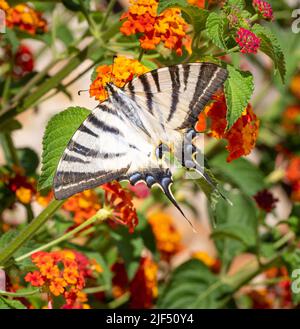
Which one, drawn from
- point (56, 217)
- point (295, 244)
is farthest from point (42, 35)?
point (295, 244)

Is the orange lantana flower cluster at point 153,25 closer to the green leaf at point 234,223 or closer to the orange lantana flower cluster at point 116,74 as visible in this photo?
the orange lantana flower cluster at point 116,74

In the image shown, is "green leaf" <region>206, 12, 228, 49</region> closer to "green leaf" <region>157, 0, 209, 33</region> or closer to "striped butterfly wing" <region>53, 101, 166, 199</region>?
"green leaf" <region>157, 0, 209, 33</region>

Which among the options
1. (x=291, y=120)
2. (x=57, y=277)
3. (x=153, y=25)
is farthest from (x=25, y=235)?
(x=291, y=120)

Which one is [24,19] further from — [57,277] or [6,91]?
[57,277]

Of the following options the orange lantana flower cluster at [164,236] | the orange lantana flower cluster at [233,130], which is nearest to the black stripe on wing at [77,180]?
the orange lantana flower cluster at [233,130]

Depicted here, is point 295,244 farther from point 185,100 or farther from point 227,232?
point 185,100
